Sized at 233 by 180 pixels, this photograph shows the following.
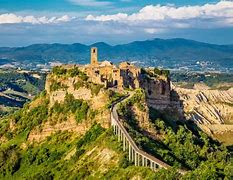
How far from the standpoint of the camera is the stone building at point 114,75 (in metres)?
84.0

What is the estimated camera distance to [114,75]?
282ft

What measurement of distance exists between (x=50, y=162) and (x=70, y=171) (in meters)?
8.39

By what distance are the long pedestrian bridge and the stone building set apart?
1437 cm

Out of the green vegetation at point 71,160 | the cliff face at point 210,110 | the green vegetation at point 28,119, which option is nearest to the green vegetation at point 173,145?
the green vegetation at point 71,160

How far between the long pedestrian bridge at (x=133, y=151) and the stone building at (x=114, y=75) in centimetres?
1437

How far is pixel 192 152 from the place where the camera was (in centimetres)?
7281

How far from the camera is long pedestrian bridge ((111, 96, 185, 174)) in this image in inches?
2223

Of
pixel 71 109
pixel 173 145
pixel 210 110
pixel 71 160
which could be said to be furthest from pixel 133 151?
pixel 210 110

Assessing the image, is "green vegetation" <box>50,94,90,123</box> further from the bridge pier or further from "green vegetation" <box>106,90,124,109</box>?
the bridge pier

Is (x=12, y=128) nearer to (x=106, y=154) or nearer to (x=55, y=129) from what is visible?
(x=55, y=129)

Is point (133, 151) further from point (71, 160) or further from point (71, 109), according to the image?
point (71, 109)

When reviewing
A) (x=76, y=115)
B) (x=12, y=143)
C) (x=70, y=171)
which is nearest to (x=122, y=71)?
(x=76, y=115)

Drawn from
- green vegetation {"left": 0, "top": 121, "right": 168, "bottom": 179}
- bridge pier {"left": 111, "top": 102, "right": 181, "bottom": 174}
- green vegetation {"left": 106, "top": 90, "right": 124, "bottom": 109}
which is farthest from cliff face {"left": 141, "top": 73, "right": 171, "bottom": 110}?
bridge pier {"left": 111, "top": 102, "right": 181, "bottom": 174}

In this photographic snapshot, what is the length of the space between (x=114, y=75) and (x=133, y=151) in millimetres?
26944
